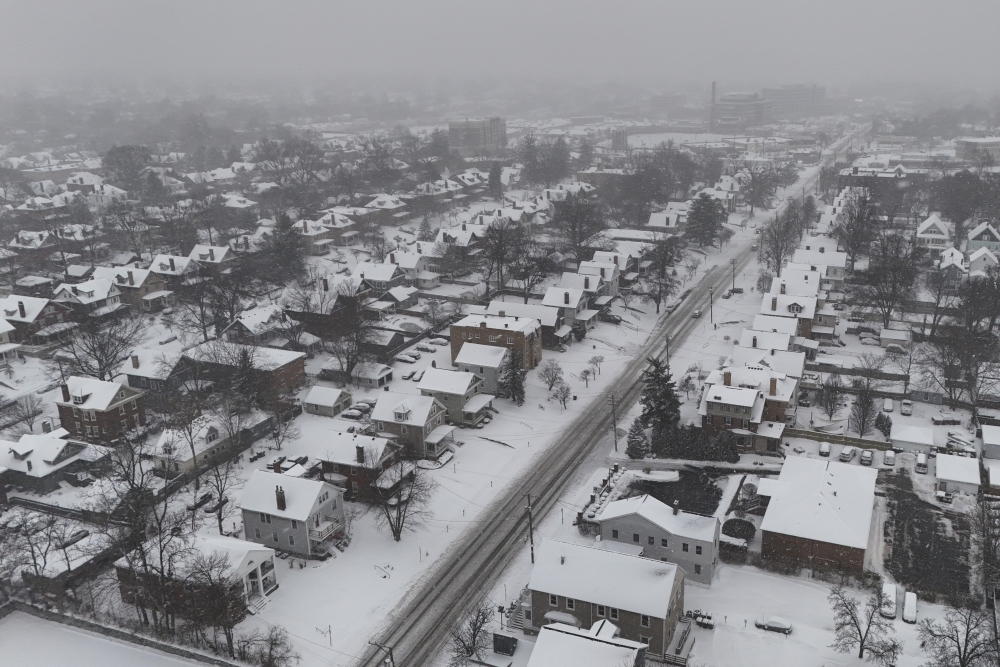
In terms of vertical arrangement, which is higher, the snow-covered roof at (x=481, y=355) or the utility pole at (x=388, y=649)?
the snow-covered roof at (x=481, y=355)

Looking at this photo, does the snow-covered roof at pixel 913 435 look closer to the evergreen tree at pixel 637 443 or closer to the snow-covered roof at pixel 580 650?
the evergreen tree at pixel 637 443

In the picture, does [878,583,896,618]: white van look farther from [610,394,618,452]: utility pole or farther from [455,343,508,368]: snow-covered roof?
[455,343,508,368]: snow-covered roof

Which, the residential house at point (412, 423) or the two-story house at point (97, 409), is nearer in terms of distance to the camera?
the residential house at point (412, 423)

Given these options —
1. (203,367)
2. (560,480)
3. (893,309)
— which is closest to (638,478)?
(560,480)

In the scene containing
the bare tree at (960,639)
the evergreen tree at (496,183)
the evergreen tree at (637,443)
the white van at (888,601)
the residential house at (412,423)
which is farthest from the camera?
the evergreen tree at (496,183)

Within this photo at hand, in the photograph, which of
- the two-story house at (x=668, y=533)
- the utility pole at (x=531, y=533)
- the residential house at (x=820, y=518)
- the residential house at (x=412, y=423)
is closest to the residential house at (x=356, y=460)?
the residential house at (x=412, y=423)

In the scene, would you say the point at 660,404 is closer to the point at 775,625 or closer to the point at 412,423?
the point at 412,423

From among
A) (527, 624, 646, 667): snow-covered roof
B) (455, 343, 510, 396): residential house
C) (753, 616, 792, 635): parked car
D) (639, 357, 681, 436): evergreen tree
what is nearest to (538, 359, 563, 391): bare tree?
(455, 343, 510, 396): residential house

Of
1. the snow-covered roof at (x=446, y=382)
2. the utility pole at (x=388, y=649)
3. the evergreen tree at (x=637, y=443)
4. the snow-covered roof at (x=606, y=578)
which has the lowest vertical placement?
the utility pole at (x=388, y=649)
